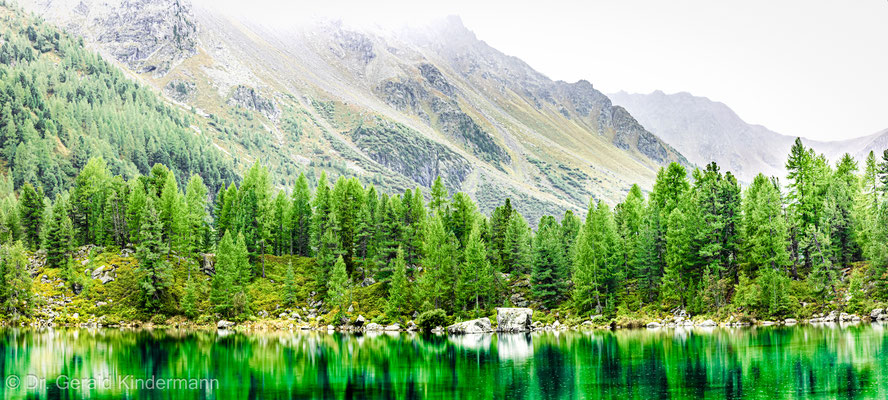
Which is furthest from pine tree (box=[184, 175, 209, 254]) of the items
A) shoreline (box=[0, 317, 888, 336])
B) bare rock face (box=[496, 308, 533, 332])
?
bare rock face (box=[496, 308, 533, 332])

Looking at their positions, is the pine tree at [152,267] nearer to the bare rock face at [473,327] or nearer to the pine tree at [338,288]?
the pine tree at [338,288]

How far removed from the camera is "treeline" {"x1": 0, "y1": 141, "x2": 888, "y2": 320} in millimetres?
89688

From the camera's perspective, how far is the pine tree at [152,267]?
337 ft

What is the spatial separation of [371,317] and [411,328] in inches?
293

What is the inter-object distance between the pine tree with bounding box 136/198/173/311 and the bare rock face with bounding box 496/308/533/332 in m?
50.3

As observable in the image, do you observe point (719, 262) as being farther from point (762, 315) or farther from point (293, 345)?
point (293, 345)

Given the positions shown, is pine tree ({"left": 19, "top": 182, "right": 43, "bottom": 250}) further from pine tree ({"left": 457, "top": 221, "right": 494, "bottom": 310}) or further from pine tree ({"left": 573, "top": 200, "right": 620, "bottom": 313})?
pine tree ({"left": 573, "top": 200, "right": 620, "bottom": 313})

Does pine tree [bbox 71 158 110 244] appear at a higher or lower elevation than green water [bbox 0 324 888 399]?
higher

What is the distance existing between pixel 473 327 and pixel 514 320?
5.74 m

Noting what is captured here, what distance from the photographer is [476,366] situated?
54.6 metres

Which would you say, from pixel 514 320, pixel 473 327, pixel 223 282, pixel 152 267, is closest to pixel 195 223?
pixel 152 267

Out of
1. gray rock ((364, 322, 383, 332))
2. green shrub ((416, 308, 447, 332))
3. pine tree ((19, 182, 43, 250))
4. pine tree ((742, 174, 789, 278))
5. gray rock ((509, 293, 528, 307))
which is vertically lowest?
gray rock ((364, 322, 383, 332))

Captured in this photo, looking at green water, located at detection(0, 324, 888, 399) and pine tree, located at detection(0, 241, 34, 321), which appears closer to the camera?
green water, located at detection(0, 324, 888, 399)

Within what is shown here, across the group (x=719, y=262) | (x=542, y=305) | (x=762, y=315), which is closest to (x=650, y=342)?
(x=762, y=315)
